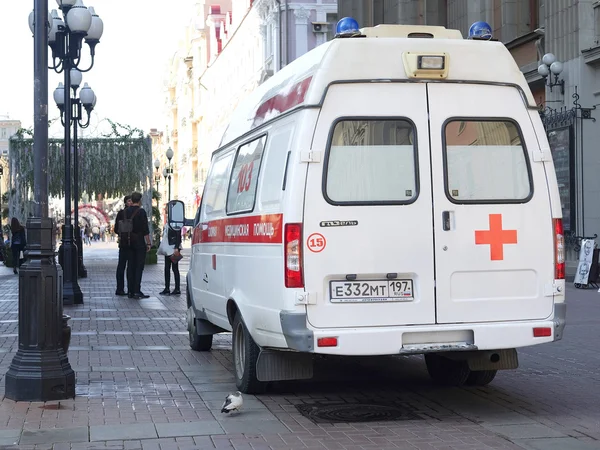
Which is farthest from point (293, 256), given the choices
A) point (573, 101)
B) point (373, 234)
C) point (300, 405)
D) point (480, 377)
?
point (573, 101)

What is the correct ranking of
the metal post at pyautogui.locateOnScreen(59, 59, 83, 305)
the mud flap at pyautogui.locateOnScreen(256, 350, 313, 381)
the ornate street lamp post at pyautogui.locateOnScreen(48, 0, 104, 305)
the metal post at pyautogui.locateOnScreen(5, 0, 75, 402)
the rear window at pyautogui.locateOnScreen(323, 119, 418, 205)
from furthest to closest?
the metal post at pyautogui.locateOnScreen(59, 59, 83, 305) → the ornate street lamp post at pyautogui.locateOnScreen(48, 0, 104, 305) → the metal post at pyautogui.locateOnScreen(5, 0, 75, 402) → the mud flap at pyautogui.locateOnScreen(256, 350, 313, 381) → the rear window at pyautogui.locateOnScreen(323, 119, 418, 205)

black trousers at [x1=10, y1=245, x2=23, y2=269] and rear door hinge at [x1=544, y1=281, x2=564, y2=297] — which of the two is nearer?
rear door hinge at [x1=544, y1=281, x2=564, y2=297]

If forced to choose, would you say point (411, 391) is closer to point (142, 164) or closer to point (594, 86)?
point (594, 86)

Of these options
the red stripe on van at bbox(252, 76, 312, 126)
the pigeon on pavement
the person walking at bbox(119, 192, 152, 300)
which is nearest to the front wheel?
the red stripe on van at bbox(252, 76, 312, 126)

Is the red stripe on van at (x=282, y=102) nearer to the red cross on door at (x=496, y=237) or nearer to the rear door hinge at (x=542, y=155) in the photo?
the red cross on door at (x=496, y=237)

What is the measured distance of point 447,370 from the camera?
9305 millimetres

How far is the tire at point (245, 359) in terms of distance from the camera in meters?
8.42

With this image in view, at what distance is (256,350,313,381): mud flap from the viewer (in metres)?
8.09

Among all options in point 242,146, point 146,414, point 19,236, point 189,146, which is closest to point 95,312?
point 242,146

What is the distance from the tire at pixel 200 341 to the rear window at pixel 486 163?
4.60 meters

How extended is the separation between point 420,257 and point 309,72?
1531 mm

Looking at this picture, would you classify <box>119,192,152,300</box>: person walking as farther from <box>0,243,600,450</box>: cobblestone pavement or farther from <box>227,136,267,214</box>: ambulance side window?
<box>227,136,267,214</box>: ambulance side window

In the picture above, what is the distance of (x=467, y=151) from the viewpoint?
7.73m

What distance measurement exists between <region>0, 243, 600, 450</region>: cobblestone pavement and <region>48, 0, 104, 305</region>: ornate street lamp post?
21.8 feet
